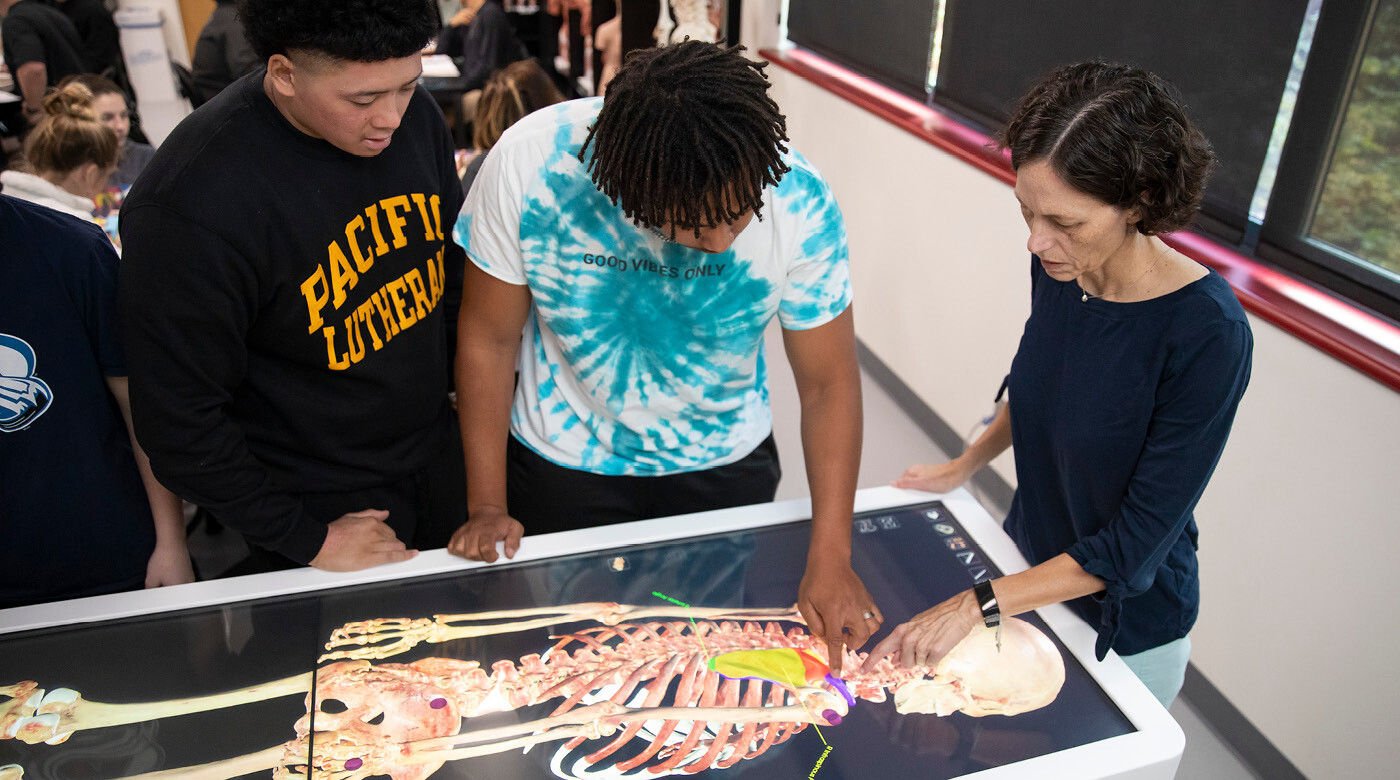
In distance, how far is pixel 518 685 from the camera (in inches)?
41.9

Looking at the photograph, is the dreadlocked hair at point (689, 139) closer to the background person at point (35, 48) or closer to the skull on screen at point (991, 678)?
the skull on screen at point (991, 678)

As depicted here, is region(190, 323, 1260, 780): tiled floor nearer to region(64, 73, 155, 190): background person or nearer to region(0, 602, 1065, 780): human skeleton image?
region(0, 602, 1065, 780): human skeleton image

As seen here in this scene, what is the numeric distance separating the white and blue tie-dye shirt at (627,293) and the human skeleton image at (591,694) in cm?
26

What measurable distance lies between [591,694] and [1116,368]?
0.70 m

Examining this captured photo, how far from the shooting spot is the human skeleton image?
982 millimetres

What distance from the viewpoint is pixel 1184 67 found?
2.12 metres

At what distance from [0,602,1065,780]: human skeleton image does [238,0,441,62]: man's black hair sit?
66 cm

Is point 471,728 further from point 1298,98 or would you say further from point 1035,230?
point 1298,98

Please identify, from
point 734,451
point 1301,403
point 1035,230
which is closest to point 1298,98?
point 1301,403

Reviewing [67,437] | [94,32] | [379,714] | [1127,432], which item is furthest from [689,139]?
[94,32]

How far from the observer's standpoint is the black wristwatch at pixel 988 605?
1.09 meters

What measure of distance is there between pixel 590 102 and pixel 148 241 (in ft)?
1.67

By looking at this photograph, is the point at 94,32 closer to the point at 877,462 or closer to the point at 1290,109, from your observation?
the point at 877,462

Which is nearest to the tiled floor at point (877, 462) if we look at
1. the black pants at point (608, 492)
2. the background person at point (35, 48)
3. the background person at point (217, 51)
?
the black pants at point (608, 492)
